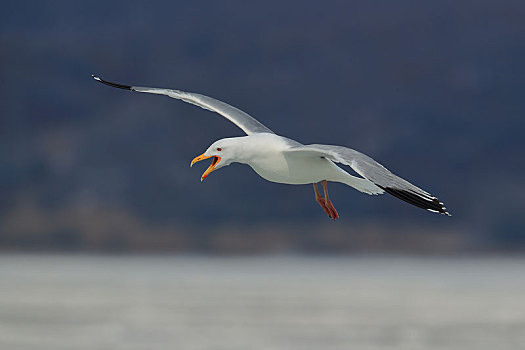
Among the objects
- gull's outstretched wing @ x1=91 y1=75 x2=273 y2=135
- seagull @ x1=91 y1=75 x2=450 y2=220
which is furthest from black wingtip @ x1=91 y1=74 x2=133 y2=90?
seagull @ x1=91 y1=75 x2=450 y2=220

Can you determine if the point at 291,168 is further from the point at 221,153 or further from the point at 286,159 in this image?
the point at 221,153

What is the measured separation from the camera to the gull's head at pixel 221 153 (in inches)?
477

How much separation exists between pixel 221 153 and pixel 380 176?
2.93 meters

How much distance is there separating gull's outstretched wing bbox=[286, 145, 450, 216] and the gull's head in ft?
3.91

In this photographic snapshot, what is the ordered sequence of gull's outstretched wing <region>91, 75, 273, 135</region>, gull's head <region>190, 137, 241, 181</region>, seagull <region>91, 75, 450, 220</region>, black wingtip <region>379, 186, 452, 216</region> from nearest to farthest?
black wingtip <region>379, 186, 452, 216</region> → seagull <region>91, 75, 450, 220</region> → gull's head <region>190, 137, 241, 181</region> → gull's outstretched wing <region>91, 75, 273, 135</region>

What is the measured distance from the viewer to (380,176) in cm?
1012

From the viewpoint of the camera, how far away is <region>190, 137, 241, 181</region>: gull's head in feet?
39.7

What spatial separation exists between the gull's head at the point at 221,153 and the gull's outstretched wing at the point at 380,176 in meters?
1.19

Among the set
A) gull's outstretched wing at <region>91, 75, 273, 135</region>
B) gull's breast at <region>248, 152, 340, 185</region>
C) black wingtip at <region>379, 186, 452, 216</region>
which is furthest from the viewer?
gull's outstretched wing at <region>91, 75, 273, 135</region>

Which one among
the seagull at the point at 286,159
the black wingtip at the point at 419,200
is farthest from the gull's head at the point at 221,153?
the black wingtip at the point at 419,200

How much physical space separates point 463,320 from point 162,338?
12.6 metres

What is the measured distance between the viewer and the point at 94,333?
88.8 feet

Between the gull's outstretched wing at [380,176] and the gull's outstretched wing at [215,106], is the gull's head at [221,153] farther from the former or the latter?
the gull's outstretched wing at [215,106]

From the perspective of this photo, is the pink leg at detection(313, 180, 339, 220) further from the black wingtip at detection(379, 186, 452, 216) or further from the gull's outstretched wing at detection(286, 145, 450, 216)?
the black wingtip at detection(379, 186, 452, 216)
